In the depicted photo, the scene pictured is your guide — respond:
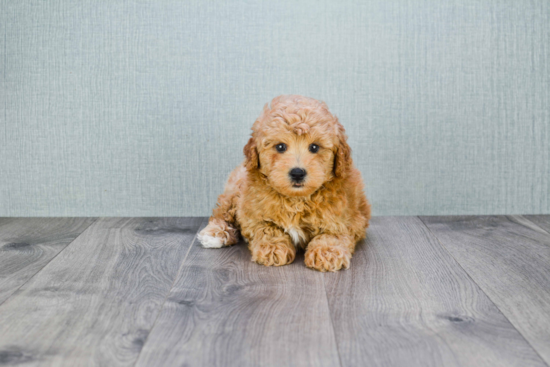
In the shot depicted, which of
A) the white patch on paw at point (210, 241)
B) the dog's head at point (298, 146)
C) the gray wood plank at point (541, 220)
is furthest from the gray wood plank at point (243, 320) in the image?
the gray wood plank at point (541, 220)

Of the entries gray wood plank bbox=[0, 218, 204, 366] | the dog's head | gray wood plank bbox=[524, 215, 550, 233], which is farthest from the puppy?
gray wood plank bbox=[524, 215, 550, 233]

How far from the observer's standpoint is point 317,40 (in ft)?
8.61

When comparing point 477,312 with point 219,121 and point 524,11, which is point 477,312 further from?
point 524,11

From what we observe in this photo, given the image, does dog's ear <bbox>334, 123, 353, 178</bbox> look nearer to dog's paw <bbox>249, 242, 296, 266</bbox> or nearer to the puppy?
the puppy

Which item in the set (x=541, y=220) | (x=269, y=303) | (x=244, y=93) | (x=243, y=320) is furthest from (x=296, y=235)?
(x=541, y=220)

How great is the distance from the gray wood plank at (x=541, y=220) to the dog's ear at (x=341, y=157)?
1.14 metres

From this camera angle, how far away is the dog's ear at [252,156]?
1.92m

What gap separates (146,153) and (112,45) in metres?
0.55

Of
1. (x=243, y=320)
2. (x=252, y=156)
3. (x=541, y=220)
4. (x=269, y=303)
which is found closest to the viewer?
(x=243, y=320)

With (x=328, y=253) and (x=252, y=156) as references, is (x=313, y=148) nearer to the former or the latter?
(x=252, y=156)

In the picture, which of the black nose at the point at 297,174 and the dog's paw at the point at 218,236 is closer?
the black nose at the point at 297,174

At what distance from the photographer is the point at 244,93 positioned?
2646 mm

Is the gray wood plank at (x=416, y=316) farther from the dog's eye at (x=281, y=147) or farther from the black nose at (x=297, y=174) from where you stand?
the dog's eye at (x=281, y=147)

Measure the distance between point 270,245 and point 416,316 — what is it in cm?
64
